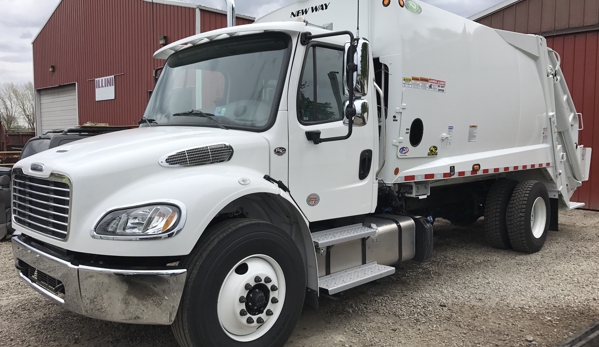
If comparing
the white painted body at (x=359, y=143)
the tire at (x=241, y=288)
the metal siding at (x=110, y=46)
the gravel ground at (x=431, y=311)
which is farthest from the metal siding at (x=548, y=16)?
the tire at (x=241, y=288)

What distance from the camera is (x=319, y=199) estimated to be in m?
4.25

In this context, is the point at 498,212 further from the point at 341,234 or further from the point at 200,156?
the point at 200,156

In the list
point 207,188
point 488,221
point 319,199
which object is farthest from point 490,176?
point 207,188

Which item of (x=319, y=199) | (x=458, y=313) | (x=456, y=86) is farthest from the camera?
(x=456, y=86)

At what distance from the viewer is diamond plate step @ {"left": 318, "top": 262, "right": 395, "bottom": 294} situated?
13.4 ft

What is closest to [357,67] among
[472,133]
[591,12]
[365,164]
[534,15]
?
[365,164]

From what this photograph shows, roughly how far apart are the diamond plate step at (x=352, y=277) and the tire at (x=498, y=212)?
2.99 metres

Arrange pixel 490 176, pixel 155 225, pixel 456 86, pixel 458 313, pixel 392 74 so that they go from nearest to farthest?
1. pixel 155 225
2. pixel 458 313
3. pixel 392 74
4. pixel 456 86
5. pixel 490 176

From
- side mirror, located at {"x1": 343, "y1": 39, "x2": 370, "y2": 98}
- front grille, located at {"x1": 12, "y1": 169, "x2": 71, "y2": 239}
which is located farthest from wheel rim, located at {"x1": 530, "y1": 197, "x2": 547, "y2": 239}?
front grille, located at {"x1": 12, "y1": 169, "x2": 71, "y2": 239}

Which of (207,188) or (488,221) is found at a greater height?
(207,188)

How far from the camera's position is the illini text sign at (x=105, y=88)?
17.6m

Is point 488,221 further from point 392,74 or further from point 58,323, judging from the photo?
point 58,323

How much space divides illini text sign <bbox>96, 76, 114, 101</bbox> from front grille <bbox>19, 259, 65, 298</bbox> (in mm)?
15123

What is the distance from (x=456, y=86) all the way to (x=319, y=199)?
2.51 meters
